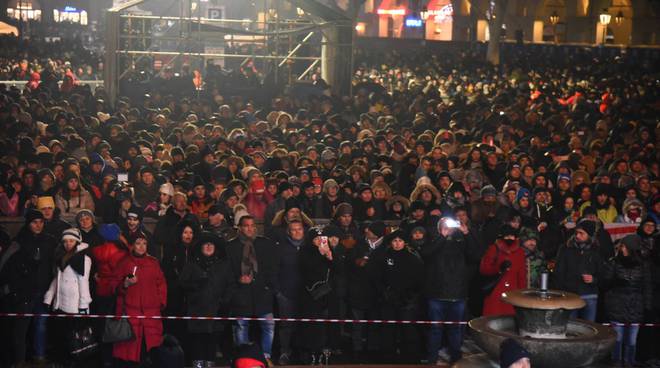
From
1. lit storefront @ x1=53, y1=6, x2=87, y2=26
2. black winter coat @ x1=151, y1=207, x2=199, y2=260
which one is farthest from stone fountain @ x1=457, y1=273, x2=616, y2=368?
lit storefront @ x1=53, y1=6, x2=87, y2=26

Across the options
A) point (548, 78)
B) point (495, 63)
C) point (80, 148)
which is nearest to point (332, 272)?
point (80, 148)

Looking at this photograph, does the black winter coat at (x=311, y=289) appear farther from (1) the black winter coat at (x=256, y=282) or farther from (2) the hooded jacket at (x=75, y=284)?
(2) the hooded jacket at (x=75, y=284)

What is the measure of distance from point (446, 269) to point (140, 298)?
10.5 ft

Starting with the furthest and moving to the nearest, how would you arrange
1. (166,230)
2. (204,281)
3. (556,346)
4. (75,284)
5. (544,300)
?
1. (166,230)
2. (204,281)
3. (75,284)
4. (544,300)
5. (556,346)

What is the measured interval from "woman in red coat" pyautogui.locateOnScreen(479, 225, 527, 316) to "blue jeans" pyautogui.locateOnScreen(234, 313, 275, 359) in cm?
223

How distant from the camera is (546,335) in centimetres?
956

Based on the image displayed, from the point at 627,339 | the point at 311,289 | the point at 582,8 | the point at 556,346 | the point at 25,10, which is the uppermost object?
the point at 582,8

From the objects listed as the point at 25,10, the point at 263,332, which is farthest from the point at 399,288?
the point at 25,10

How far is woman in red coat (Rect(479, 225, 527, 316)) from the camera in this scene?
42.9 ft

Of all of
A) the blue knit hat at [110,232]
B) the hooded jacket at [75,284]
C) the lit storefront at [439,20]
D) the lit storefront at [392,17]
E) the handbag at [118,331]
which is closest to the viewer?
the handbag at [118,331]

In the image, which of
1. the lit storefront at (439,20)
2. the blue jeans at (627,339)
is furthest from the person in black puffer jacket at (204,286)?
the lit storefront at (439,20)

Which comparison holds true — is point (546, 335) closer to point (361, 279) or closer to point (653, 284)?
point (361, 279)

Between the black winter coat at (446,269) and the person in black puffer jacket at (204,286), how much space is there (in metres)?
2.15

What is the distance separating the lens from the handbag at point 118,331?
471 inches
